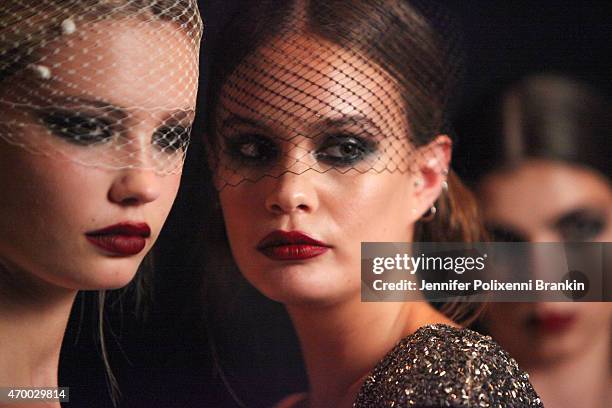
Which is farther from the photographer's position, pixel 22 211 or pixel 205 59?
pixel 205 59

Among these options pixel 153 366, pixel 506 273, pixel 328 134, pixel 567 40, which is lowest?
pixel 153 366

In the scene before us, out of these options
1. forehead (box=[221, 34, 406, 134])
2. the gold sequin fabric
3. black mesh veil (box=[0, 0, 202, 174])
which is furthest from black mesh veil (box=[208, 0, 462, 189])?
the gold sequin fabric

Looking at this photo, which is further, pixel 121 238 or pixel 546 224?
pixel 546 224

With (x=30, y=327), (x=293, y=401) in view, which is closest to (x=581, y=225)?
(x=293, y=401)

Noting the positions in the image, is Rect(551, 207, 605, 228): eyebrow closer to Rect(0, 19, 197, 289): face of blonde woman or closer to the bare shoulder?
the bare shoulder

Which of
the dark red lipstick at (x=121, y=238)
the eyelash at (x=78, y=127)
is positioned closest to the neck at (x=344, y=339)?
the dark red lipstick at (x=121, y=238)

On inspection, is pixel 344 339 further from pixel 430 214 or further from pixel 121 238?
pixel 121 238

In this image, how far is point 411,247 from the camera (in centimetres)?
101

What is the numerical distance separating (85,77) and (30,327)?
0.99 ft

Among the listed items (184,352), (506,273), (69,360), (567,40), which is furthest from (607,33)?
(69,360)

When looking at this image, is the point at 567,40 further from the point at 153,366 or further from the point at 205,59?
the point at 153,366

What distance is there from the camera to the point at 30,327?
0.93 m

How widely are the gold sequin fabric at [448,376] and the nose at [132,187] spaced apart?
33 centimetres

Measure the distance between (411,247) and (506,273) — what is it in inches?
5.0
